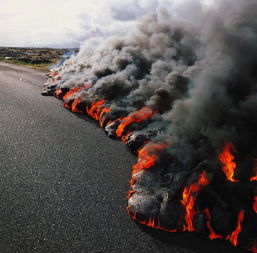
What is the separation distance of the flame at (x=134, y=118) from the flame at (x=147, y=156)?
185 centimetres

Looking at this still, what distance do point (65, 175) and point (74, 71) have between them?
11108mm

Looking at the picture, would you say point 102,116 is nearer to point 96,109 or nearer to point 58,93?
point 96,109

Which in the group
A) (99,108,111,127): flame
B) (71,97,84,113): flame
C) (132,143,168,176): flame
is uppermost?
(132,143,168,176): flame

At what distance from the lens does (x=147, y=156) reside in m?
6.92

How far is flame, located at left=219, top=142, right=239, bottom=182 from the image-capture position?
5762mm

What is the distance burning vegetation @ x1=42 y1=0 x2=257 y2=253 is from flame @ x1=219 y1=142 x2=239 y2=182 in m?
0.02

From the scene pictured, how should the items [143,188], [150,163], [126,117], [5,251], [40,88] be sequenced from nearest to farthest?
[5,251], [143,188], [150,163], [126,117], [40,88]

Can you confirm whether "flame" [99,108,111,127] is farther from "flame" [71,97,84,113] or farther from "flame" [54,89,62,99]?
"flame" [54,89,62,99]

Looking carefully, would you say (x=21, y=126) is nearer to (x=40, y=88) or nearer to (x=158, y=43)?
(x=40, y=88)

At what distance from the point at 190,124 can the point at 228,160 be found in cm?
166

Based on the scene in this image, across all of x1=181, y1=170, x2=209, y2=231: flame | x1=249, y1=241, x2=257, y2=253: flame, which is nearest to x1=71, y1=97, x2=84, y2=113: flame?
x1=181, y1=170, x2=209, y2=231: flame

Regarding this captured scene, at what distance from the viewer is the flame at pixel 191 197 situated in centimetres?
506

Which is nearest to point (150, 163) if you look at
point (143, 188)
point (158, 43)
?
point (143, 188)

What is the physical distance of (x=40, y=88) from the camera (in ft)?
53.6
